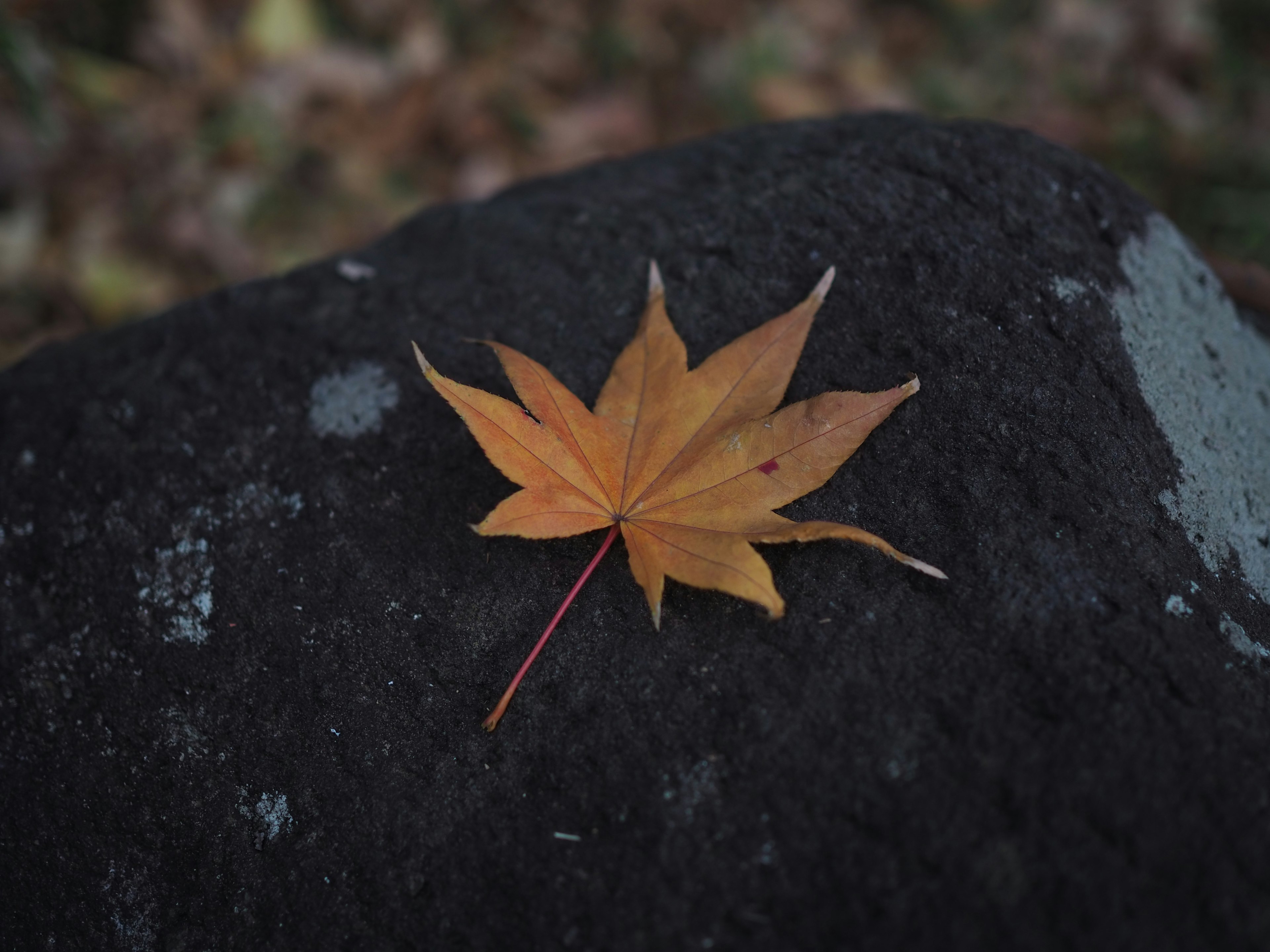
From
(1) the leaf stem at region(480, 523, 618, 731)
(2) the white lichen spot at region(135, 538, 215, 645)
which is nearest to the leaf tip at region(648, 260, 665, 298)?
(1) the leaf stem at region(480, 523, 618, 731)

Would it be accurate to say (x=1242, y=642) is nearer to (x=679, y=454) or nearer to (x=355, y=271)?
(x=679, y=454)

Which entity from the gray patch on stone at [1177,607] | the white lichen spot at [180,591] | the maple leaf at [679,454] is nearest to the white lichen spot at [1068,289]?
the maple leaf at [679,454]

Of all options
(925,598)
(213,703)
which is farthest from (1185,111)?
(213,703)

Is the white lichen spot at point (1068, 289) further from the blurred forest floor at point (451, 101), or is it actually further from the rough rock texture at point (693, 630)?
the blurred forest floor at point (451, 101)

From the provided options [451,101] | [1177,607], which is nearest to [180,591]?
[1177,607]

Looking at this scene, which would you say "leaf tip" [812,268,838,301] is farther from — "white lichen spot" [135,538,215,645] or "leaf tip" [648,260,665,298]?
"white lichen spot" [135,538,215,645]
